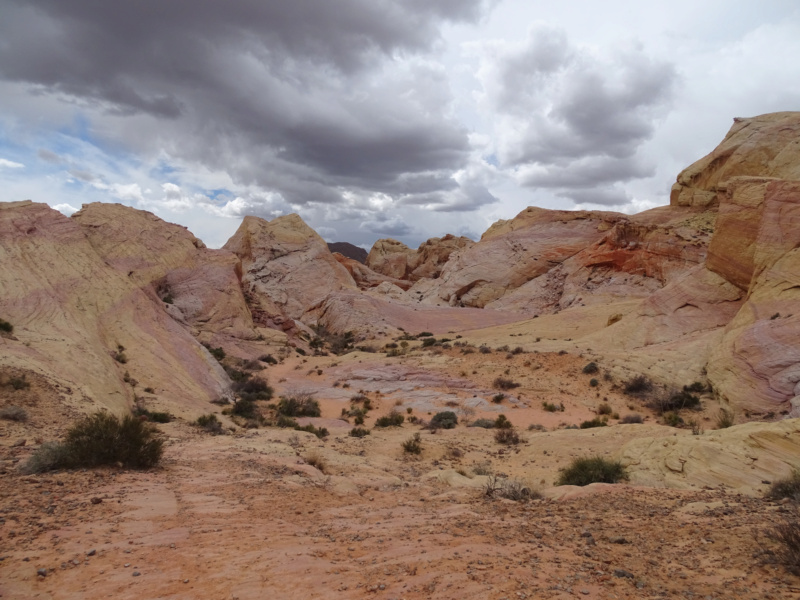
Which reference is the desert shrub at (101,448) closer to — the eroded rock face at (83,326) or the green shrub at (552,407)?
the eroded rock face at (83,326)

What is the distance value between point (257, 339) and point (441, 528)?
26.7 metres

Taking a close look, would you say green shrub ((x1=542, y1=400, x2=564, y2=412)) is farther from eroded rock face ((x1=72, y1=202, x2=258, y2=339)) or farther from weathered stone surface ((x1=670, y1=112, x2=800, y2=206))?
weathered stone surface ((x1=670, y1=112, x2=800, y2=206))

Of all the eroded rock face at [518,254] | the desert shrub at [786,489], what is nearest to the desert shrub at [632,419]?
the desert shrub at [786,489]

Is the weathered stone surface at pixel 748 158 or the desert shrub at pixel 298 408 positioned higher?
→ the weathered stone surface at pixel 748 158

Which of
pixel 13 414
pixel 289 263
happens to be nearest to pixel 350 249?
pixel 289 263

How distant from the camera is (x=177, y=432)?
39.7 ft

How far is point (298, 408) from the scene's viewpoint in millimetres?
18438

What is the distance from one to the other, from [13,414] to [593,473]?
1090cm

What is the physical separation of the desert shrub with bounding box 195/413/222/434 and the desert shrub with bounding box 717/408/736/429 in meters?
15.0

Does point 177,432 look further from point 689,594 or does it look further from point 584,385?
point 584,385

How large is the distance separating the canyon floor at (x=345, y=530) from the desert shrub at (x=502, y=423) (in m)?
4.50

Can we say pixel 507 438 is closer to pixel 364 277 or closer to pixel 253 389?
pixel 253 389

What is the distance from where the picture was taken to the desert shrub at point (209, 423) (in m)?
13.0

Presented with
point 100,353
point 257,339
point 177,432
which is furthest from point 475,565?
point 257,339
